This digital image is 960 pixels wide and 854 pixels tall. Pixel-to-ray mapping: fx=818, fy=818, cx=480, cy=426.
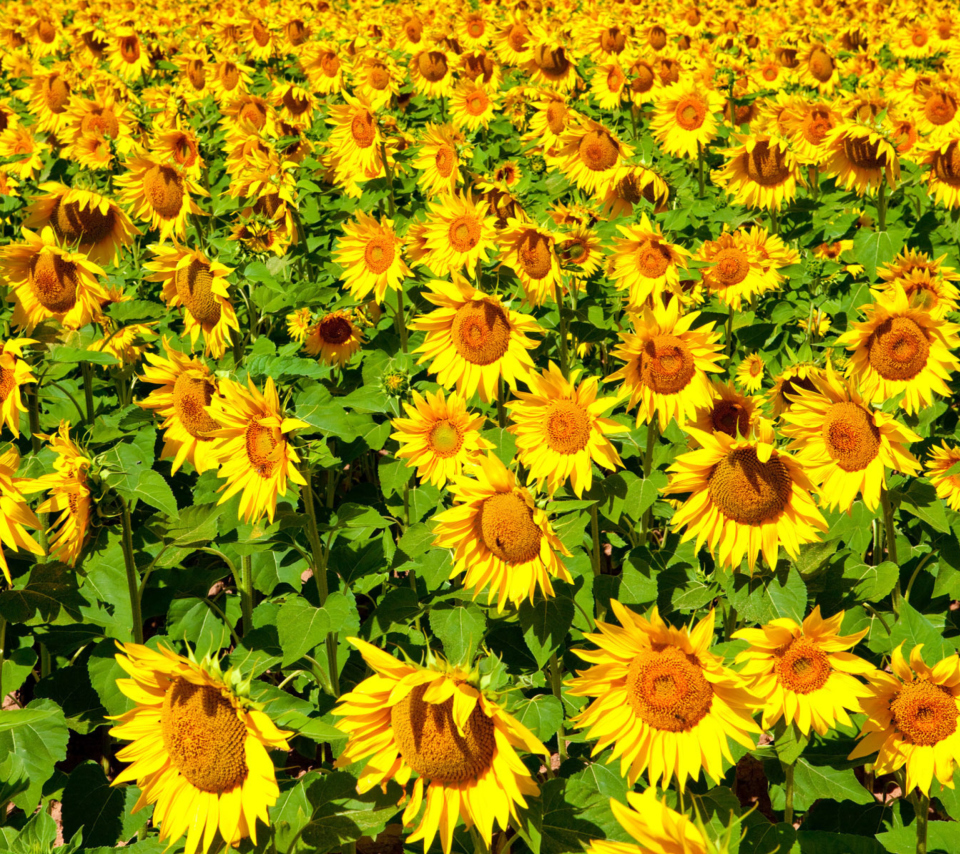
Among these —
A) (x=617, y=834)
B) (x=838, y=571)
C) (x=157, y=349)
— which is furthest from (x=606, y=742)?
(x=157, y=349)

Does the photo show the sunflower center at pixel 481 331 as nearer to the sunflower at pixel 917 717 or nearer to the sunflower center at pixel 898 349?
the sunflower center at pixel 898 349

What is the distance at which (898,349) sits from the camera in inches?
127

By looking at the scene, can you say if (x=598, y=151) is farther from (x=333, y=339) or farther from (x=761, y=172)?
(x=333, y=339)

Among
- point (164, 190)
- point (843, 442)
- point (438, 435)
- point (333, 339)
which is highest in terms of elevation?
point (843, 442)

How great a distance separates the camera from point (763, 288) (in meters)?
4.63

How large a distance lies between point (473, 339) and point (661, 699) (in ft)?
5.93

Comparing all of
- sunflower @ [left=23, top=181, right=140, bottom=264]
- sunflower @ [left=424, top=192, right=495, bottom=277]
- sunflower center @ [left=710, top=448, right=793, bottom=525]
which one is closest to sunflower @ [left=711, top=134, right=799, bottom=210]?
sunflower @ [left=424, top=192, right=495, bottom=277]

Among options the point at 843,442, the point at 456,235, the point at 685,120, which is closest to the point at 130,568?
the point at 456,235

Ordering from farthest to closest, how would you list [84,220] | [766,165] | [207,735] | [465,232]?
[766,165] < [465,232] < [84,220] < [207,735]

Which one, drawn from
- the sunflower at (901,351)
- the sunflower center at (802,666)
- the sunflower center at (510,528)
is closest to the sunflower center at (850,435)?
the sunflower at (901,351)

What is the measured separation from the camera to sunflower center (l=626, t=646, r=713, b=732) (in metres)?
2.20

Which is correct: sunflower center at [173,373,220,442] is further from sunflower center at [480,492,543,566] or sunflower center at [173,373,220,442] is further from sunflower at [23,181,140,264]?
sunflower center at [480,492,543,566]

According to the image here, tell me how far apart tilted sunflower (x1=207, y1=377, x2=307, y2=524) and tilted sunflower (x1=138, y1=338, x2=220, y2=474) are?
0.51m

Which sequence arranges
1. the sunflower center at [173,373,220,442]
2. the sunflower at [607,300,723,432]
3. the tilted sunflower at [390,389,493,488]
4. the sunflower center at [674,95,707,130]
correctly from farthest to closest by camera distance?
the sunflower center at [674,95,707,130]
the tilted sunflower at [390,389,493,488]
the sunflower center at [173,373,220,442]
the sunflower at [607,300,723,432]
